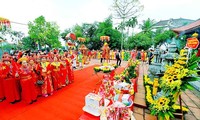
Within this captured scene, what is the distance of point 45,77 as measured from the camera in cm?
396

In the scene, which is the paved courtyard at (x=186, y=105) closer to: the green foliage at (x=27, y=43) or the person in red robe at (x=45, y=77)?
the person in red robe at (x=45, y=77)

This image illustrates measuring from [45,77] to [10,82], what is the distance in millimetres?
972

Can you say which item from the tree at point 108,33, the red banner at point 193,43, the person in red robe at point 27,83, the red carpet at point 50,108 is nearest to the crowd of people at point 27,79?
the person in red robe at point 27,83

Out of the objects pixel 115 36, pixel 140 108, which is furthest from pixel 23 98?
pixel 115 36

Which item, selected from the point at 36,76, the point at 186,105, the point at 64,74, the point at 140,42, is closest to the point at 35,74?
the point at 36,76

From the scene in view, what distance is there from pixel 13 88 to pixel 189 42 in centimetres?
674

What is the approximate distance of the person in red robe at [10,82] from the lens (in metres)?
3.45

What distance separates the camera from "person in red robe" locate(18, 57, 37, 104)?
338 cm

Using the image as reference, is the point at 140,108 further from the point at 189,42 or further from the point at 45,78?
the point at 189,42

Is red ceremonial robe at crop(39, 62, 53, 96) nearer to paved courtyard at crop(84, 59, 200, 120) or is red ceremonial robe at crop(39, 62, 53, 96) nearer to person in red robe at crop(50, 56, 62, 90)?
person in red robe at crop(50, 56, 62, 90)

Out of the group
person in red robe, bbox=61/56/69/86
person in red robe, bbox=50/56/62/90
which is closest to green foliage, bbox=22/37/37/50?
person in red robe, bbox=61/56/69/86

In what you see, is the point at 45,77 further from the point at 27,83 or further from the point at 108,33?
the point at 108,33

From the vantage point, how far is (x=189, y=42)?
4.75m

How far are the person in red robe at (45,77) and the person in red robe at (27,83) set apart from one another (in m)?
0.39
